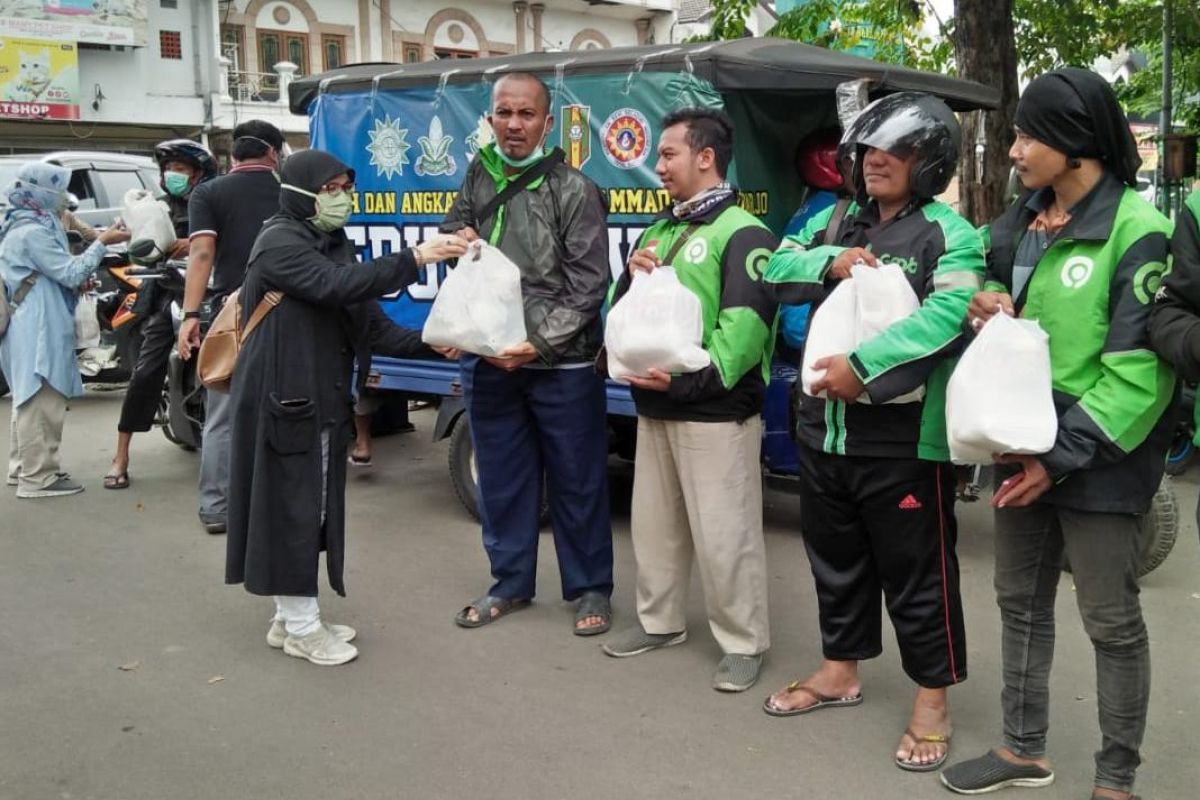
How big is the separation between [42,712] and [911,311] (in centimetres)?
301

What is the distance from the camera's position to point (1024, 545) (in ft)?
10.1

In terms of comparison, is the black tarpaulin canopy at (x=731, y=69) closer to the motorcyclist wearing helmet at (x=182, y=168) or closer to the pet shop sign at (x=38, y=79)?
the motorcyclist wearing helmet at (x=182, y=168)

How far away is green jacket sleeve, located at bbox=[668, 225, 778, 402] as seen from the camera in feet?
12.4

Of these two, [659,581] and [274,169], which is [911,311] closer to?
[659,581]

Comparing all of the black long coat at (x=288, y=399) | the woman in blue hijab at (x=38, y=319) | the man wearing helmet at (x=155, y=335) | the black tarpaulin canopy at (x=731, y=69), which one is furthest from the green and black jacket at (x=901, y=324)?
the woman in blue hijab at (x=38, y=319)

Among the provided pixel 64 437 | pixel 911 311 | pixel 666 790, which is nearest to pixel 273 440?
pixel 666 790

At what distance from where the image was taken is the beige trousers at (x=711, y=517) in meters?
3.91

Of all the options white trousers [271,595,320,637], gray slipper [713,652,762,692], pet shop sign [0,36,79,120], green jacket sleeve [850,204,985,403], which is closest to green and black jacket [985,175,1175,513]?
green jacket sleeve [850,204,985,403]

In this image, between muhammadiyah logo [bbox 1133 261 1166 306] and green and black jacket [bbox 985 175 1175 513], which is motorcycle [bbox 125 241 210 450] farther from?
muhammadiyah logo [bbox 1133 261 1166 306]

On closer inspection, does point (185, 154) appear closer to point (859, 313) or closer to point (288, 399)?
point (288, 399)

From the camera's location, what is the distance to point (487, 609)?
460 centimetres

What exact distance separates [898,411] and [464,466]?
10.5ft

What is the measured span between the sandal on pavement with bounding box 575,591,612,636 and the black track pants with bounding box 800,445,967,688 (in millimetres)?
1236

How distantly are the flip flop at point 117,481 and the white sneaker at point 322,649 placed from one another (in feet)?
10.3
